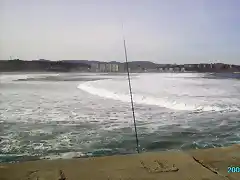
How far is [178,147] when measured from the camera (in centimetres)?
217

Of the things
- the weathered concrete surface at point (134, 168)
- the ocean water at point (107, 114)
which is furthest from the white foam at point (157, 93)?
the weathered concrete surface at point (134, 168)

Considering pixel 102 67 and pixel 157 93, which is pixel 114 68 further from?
pixel 157 93

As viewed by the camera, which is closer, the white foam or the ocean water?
the ocean water

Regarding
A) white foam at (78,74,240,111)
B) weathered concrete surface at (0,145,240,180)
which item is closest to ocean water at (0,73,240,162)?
white foam at (78,74,240,111)

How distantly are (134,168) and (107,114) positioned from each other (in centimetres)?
83

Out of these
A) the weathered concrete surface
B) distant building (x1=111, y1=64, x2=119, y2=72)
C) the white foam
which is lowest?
the weathered concrete surface

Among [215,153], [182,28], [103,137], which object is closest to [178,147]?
[215,153]

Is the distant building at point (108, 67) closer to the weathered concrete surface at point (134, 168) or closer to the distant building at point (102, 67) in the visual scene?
the distant building at point (102, 67)

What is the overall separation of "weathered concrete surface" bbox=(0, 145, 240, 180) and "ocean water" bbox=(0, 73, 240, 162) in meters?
0.49

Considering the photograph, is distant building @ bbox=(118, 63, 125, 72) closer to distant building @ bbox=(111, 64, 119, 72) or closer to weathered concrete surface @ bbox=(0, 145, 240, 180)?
distant building @ bbox=(111, 64, 119, 72)

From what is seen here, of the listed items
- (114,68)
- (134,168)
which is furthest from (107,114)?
(134,168)

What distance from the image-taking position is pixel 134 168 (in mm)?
1436

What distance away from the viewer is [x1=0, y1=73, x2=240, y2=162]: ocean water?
6.48 feet

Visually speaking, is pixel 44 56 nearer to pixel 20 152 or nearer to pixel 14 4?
pixel 14 4
